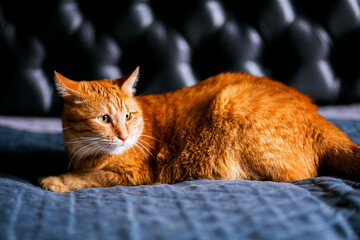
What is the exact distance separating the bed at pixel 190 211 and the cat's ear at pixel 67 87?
1.26ft

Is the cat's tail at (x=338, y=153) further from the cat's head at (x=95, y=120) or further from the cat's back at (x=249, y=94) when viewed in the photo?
the cat's head at (x=95, y=120)

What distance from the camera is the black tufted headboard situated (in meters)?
1.92

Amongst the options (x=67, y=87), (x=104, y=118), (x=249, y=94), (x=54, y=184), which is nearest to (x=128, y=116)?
(x=104, y=118)

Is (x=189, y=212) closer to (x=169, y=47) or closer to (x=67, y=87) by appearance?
(x=67, y=87)

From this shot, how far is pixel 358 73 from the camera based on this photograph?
2.02 metres

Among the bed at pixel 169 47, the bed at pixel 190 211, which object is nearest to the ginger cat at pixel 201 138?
the bed at pixel 190 211

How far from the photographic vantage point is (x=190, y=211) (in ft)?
2.50

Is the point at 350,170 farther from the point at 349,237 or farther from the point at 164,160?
the point at 164,160

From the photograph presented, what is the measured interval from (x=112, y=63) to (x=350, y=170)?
152 centimetres

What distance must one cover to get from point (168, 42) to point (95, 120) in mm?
966

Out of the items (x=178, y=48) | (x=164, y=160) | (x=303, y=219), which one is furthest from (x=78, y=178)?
(x=178, y=48)

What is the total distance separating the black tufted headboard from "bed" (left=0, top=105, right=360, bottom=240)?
104 cm

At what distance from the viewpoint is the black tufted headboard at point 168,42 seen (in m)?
1.92

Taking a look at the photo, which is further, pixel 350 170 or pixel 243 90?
pixel 243 90
